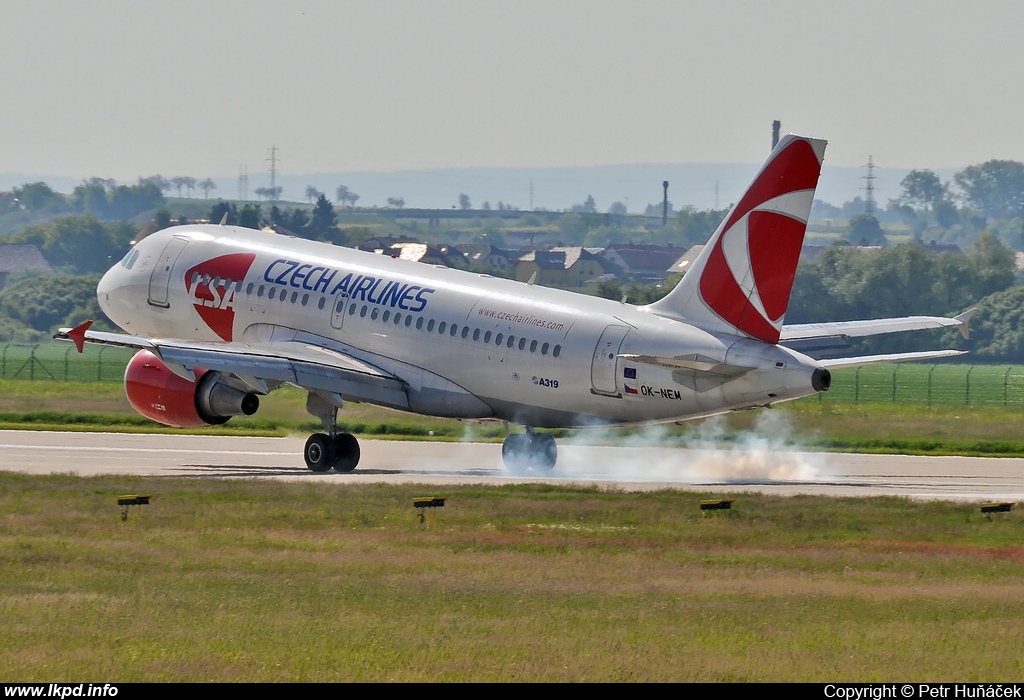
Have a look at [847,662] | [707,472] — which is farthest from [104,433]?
[847,662]

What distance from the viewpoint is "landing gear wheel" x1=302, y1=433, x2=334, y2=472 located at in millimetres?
42281

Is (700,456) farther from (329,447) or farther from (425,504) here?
(425,504)

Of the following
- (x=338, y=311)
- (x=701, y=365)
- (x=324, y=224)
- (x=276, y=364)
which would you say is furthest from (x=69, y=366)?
(x=324, y=224)

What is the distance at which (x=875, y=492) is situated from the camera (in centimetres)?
3719

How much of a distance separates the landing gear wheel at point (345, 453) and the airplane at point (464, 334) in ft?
0.13

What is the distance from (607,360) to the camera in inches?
1521

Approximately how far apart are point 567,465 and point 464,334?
6148 mm

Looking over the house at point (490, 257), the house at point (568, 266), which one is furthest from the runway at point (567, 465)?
the house at point (490, 257)

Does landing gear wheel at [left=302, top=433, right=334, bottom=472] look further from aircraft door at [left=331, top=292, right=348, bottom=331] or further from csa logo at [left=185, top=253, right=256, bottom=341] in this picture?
csa logo at [left=185, top=253, right=256, bottom=341]

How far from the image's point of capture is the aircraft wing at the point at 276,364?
1559 inches

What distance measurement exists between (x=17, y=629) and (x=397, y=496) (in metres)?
14.7

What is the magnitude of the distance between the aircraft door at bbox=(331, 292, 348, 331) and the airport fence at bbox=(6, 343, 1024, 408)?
32.0 metres

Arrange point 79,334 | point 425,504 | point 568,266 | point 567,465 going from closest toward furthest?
point 425,504
point 79,334
point 567,465
point 568,266

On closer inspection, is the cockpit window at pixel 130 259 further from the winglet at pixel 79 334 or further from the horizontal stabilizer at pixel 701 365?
the horizontal stabilizer at pixel 701 365
